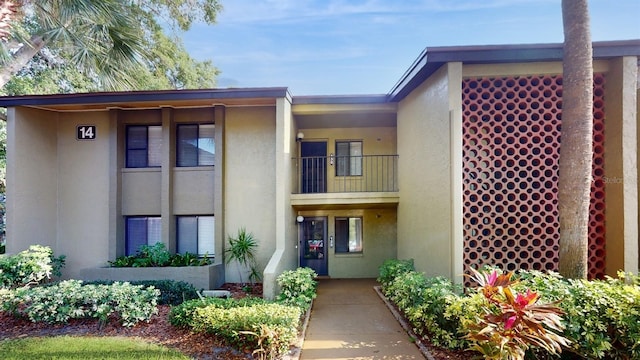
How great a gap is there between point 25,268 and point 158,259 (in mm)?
3148

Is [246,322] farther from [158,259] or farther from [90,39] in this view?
[90,39]

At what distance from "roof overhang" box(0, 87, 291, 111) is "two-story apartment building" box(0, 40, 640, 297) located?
0.04m

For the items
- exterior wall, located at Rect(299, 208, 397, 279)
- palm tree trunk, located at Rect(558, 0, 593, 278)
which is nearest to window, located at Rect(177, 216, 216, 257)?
exterior wall, located at Rect(299, 208, 397, 279)

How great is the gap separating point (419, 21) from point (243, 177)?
12.6 m

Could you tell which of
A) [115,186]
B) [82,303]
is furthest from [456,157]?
[115,186]

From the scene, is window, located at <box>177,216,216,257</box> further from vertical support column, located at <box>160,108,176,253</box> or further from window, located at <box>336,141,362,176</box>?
window, located at <box>336,141,362,176</box>

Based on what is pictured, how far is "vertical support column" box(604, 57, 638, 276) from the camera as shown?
6.83 m

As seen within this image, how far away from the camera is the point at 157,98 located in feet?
30.9

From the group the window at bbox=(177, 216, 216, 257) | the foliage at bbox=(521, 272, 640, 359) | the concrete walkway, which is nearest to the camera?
the foliage at bbox=(521, 272, 640, 359)

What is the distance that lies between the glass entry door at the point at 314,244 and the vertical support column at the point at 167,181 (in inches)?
173

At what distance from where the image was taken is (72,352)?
5.70 metres

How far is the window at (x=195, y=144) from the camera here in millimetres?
10477

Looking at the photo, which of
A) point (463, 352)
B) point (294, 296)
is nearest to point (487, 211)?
point (463, 352)

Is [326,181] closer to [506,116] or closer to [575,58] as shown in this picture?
[506,116]
